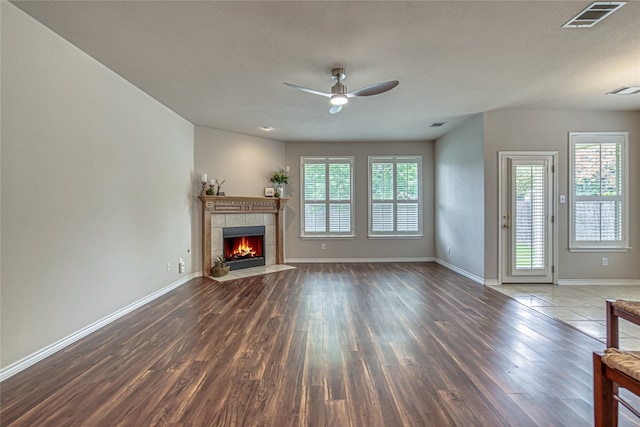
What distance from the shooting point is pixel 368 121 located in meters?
5.10

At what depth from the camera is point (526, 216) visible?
4605 mm

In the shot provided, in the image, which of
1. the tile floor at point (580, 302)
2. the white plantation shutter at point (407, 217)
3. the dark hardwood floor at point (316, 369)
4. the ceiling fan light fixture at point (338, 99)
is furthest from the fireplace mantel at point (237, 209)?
the tile floor at point (580, 302)

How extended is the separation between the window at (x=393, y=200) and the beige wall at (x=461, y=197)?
1.62 feet

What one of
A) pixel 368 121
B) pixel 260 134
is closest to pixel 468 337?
pixel 368 121

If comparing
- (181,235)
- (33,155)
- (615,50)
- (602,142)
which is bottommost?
(181,235)

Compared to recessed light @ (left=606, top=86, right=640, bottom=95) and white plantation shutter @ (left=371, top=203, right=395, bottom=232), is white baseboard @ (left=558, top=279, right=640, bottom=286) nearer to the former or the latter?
recessed light @ (left=606, top=86, right=640, bottom=95)

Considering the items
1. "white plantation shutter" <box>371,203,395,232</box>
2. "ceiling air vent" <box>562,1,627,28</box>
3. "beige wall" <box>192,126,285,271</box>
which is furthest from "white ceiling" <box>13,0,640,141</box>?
"white plantation shutter" <box>371,203,395,232</box>

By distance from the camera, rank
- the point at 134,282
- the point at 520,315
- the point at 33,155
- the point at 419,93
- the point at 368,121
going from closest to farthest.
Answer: the point at 33,155
the point at 520,315
the point at 134,282
the point at 419,93
the point at 368,121

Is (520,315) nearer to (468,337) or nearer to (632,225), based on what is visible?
(468,337)

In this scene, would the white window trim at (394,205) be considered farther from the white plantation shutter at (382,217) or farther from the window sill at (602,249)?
the window sill at (602,249)

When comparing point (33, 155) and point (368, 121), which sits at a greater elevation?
point (368, 121)

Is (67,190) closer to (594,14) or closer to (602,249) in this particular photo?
(594,14)

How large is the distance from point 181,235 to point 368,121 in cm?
369

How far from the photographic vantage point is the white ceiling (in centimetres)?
222
